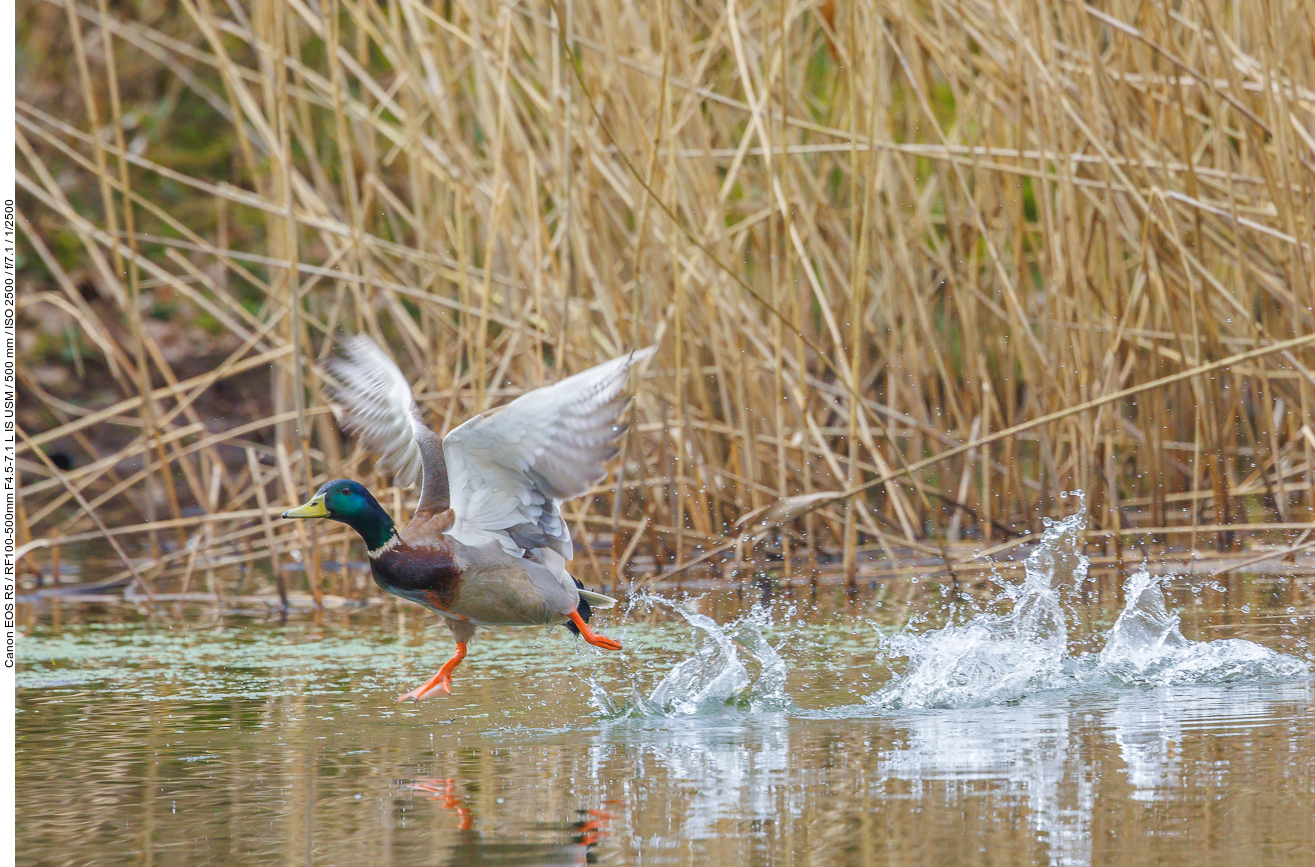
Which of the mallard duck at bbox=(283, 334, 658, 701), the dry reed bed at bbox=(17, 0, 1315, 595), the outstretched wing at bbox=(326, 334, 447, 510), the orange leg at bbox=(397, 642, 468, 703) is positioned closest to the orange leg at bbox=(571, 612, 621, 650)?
the mallard duck at bbox=(283, 334, 658, 701)

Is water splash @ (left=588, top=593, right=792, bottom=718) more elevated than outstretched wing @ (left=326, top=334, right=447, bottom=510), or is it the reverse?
outstretched wing @ (left=326, top=334, right=447, bottom=510)

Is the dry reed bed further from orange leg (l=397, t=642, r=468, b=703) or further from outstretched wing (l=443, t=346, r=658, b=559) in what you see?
orange leg (l=397, t=642, r=468, b=703)

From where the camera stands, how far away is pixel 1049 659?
15.7 ft

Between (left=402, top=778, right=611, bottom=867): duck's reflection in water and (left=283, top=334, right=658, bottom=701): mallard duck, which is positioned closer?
(left=402, top=778, right=611, bottom=867): duck's reflection in water

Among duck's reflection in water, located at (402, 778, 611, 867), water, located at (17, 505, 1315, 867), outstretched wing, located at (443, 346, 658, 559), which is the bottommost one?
duck's reflection in water, located at (402, 778, 611, 867)

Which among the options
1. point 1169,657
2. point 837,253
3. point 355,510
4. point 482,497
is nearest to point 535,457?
point 482,497

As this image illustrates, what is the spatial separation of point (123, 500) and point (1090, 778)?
7811 mm

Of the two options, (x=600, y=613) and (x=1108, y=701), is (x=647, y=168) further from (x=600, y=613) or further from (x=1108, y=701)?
(x=1108, y=701)

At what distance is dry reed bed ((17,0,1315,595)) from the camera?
6.05 meters

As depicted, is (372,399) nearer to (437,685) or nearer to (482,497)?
(482,497)

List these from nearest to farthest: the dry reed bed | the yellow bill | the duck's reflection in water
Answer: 1. the duck's reflection in water
2. the yellow bill
3. the dry reed bed

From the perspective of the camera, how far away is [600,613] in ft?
21.7

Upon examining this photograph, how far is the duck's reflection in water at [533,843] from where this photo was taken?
297 centimetres

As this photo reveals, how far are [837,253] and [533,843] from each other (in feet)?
14.8
